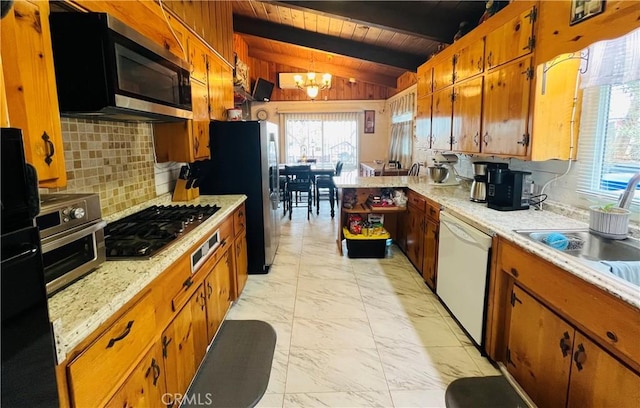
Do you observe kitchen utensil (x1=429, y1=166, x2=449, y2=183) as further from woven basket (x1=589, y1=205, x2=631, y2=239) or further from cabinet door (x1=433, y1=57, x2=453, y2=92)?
woven basket (x1=589, y1=205, x2=631, y2=239)

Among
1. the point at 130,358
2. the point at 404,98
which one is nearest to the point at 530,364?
the point at 130,358

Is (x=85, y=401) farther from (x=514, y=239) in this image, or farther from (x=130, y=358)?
(x=514, y=239)

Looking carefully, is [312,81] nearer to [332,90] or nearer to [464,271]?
[332,90]

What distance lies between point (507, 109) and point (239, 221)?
7.20 ft

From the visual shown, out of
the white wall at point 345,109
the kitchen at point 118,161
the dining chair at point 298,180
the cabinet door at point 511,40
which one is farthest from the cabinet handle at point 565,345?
the white wall at point 345,109

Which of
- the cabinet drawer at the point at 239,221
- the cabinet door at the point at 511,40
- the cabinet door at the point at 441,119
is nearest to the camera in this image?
the cabinet door at the point at 511,40

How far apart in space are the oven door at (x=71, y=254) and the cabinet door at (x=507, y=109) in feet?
7.51

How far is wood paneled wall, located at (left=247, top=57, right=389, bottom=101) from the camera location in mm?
7828

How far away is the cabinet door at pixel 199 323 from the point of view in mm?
1815

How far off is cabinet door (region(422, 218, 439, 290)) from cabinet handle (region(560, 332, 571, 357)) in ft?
4.64

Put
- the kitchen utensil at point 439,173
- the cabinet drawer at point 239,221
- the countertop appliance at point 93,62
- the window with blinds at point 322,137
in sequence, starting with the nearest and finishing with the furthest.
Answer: the countertop appliance at point 93,62 < the cabinet drawer at point 239,221 < the kitchen utensil at point 439,173 < the window with blinds at point 322,137

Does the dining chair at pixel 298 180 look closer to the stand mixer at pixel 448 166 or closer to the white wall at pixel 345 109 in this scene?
the white wall at pixel 345 109

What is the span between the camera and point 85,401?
0.94 meters

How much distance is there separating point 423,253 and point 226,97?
2474 millimetres
